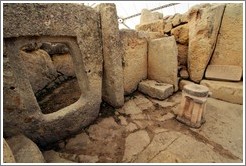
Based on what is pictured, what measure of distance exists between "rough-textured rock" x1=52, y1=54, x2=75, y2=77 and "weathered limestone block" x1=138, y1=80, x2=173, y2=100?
1.64 m

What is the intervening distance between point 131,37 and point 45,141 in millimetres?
Answer: 2054

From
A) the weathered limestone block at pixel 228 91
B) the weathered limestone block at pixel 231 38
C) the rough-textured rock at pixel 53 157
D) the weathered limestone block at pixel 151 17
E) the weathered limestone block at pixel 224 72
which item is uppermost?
the weathered limestone block at pixel 151 17

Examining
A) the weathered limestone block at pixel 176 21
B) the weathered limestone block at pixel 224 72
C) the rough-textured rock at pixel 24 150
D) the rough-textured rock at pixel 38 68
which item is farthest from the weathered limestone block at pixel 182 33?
the rough-textured rock at pixel 24 150

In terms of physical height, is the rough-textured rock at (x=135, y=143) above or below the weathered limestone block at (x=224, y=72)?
below

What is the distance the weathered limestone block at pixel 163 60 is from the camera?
2.95 meters

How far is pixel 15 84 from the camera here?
4.92 feet

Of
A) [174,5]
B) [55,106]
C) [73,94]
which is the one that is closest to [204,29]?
[73,94]

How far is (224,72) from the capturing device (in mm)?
2969

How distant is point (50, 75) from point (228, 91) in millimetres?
3287

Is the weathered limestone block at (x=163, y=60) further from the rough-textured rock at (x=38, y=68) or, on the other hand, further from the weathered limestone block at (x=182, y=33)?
the rough-textured rock at (x=38, y=68)

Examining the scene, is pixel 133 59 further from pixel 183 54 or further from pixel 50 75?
pixel 50 75

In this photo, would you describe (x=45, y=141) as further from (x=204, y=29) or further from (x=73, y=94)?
(x=204, y=29)

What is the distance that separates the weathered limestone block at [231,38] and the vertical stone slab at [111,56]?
199cm

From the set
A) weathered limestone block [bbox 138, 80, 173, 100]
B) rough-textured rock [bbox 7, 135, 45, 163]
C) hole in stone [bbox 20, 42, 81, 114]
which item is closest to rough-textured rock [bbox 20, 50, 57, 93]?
hole in stone [bbox 20, 42, 81, 114]
